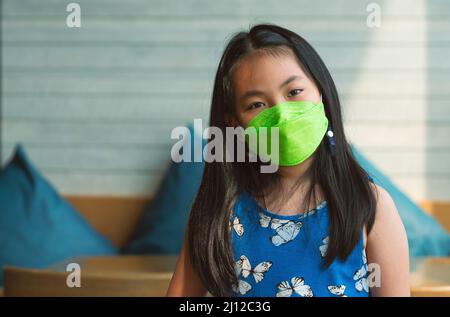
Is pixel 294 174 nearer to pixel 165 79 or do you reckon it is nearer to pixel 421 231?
pixel 421 231

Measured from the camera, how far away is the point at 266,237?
77 centimetres

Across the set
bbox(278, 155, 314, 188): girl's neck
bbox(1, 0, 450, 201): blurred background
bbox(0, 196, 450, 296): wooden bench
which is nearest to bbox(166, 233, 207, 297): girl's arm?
bbox(278, 155, 314, 188): girl's neck

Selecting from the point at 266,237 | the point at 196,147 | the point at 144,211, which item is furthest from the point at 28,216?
the point at 266,237

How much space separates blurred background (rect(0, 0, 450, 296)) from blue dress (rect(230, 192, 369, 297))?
52.6 inches

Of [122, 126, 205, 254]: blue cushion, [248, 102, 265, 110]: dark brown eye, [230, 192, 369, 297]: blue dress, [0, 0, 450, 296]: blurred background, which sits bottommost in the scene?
[230, 192, 369, 297]: blue dress

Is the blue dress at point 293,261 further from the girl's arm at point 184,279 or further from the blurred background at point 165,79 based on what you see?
the blurred background at point 165,79

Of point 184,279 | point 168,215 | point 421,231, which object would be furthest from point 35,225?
point 184,279

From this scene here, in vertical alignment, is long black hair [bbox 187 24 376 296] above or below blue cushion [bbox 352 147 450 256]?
below

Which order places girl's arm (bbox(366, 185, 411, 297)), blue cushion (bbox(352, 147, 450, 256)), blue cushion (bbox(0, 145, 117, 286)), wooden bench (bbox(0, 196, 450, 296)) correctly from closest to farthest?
girl's arm (bbox(366, 185, 411, 297))
wooden bench (bbox(0, 196, 450, 296))
blue cushion (bbox(352, 147, 450, 256))
blue cushion (bbox(0, 145, 117, 286))

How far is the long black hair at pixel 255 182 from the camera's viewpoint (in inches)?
29.7

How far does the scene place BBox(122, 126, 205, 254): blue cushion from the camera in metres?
2.10

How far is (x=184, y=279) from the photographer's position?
0.80 metres

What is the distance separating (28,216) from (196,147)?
0.49 meters

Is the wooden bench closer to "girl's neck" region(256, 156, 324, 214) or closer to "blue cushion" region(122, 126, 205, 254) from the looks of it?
"blue cushion" region(122, 126, 205, 254)
